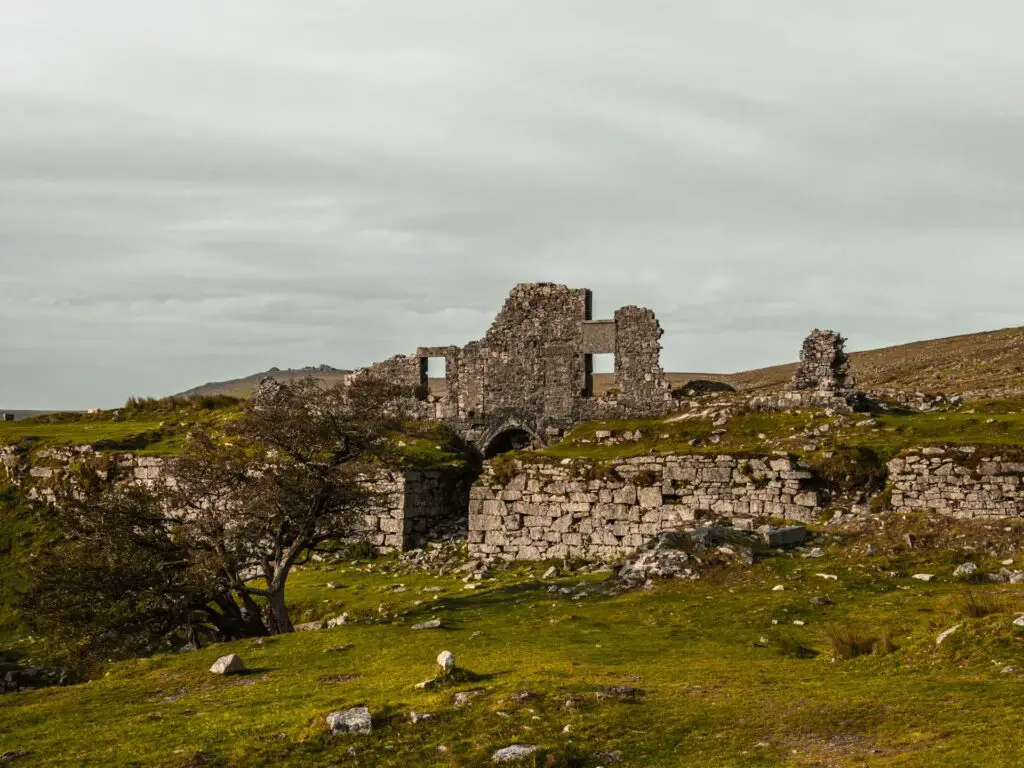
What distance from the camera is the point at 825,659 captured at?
14555 millimetres

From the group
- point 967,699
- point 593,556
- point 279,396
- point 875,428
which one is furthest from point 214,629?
point 875,428

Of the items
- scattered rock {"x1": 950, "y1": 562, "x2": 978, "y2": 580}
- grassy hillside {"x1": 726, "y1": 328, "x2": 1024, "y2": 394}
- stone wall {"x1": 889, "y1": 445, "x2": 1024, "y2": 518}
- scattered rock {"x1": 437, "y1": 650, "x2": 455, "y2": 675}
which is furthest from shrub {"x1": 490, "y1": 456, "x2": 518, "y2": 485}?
grassy hillside {"x1": 726, "y1": 328, "x2": 1024, "y2": 394}

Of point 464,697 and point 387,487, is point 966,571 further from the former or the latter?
point 387,487

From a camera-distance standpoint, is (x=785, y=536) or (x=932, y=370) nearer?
(x=785, y=536)

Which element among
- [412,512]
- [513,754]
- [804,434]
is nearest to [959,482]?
[804,434]

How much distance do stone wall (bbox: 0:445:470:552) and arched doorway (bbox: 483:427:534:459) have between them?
562cm

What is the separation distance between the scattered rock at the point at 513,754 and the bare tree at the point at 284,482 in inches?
436

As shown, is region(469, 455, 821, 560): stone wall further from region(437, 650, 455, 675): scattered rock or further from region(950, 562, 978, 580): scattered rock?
region(437, 650, 455, 675): scattered rock

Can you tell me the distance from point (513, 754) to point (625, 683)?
326 cm

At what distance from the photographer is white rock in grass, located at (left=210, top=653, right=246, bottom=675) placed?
16.4m

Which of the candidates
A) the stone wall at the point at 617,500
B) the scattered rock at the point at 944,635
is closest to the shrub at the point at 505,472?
the stone wall at the point at 617,500

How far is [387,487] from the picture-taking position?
29.9m

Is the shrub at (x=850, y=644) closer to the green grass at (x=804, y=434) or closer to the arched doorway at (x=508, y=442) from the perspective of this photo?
the green grass at (x=804, y=434)

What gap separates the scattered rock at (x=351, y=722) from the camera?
38.2 feet
